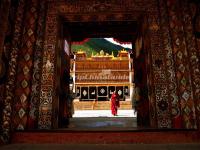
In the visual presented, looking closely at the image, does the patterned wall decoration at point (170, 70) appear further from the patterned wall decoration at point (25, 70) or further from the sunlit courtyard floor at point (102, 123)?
the patterned wall decoration at point (25, 70)

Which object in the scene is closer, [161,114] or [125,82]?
[161,114]

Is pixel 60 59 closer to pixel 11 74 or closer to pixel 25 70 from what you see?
pixel 25 70

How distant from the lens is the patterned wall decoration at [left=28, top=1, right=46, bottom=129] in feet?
13.6

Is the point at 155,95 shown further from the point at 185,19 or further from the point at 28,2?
the point at 28,2

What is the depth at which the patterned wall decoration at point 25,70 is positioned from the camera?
405cm

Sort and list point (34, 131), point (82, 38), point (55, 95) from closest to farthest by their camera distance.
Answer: point (34, 131), point (55, 95), point (82, 38)

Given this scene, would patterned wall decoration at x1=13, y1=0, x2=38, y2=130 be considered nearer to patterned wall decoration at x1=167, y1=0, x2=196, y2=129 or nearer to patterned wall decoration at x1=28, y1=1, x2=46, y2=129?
patterned wall decoration at x1=28, y1=1, x2=46, y2=129

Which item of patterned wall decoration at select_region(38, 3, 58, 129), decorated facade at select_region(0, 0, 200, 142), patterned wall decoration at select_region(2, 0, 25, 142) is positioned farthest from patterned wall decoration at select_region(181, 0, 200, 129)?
patterned wall decoration at select_region(2, 0, 25, 142)

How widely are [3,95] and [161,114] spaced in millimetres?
2940

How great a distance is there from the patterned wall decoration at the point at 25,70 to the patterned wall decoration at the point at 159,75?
8.09 ft

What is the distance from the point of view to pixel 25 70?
427cm

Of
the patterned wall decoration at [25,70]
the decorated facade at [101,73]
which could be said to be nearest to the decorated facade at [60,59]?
the patterned wall decoration at [25,70]

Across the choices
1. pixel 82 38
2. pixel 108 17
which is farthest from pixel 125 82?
pixel 108 17

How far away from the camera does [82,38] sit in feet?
22.6
